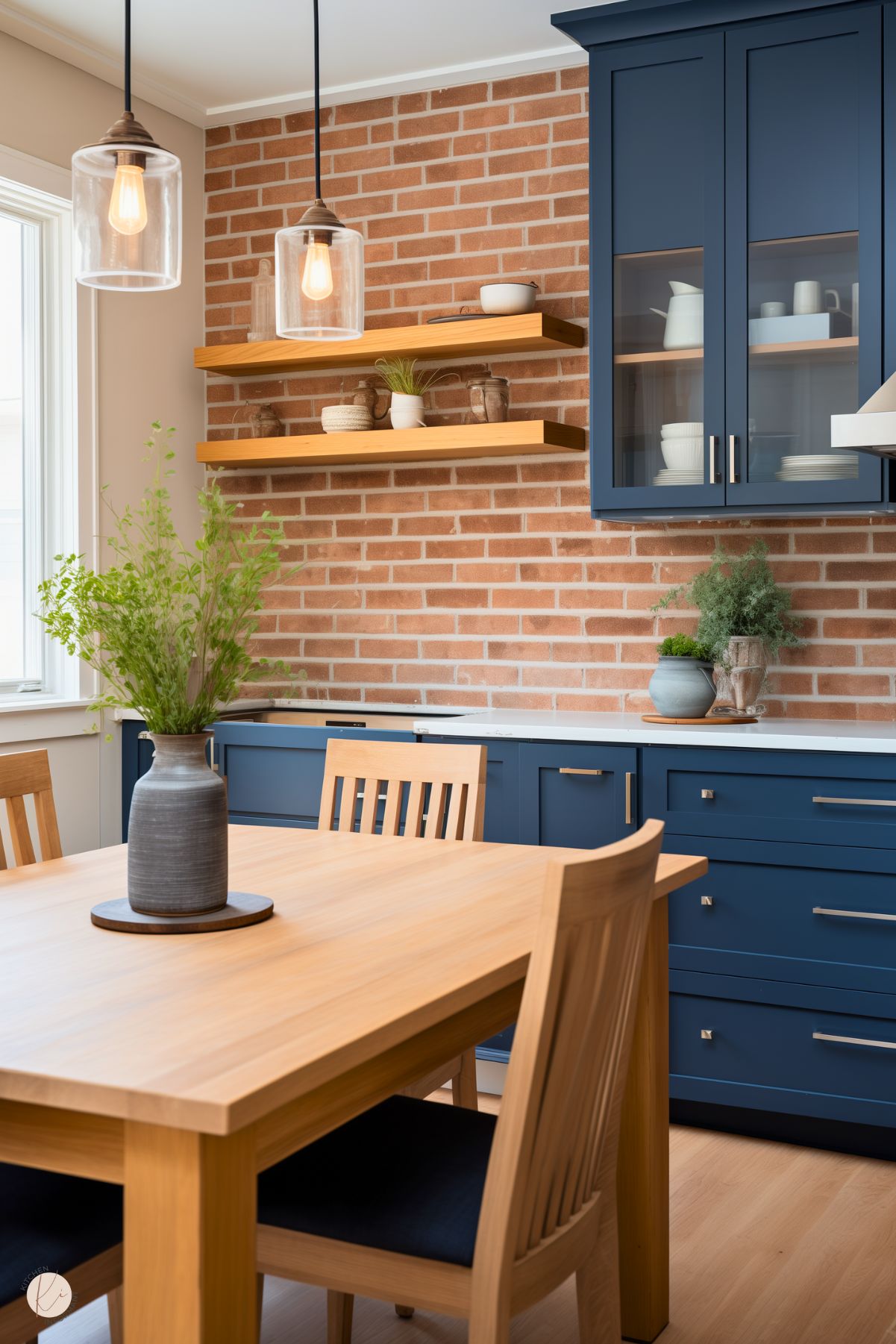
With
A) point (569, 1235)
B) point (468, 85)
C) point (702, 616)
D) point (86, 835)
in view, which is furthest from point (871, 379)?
point (86, 835)

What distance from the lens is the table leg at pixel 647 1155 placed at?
212 cm

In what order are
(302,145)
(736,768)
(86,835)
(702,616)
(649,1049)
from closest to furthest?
1. (649,1049)
2. (736,768)
3. (702,616)
4. (86,835)
5. (302,145)

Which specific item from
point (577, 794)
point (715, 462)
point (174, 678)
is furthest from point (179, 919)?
point (715, 462)

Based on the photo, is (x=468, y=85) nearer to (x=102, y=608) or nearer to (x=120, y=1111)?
(x=102, y=608)

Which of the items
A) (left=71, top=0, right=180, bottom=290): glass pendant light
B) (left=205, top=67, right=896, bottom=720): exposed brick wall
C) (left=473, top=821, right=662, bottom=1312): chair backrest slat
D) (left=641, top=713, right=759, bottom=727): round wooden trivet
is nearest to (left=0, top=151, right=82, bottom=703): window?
(left=205, top=67, right=896, bottom=720): exposed brick wall

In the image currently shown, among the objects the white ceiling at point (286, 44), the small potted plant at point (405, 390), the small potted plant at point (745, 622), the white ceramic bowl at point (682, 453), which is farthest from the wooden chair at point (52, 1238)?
the white ceiling at point (286, 44)

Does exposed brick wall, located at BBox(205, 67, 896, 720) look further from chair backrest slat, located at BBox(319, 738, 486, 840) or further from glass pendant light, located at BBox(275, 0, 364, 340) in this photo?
glass pendant light, located at BBox(275, 0, 364, 340)

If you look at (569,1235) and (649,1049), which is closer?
(569,1235)

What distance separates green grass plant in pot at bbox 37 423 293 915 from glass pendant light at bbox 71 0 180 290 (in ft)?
0.97

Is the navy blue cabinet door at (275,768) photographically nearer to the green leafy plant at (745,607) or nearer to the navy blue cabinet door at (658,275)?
the green leafy plant at (745,607)

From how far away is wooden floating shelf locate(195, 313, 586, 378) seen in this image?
3.62 meters

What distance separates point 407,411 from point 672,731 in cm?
134

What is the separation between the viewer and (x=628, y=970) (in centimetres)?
157

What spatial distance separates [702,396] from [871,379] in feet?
1.33
